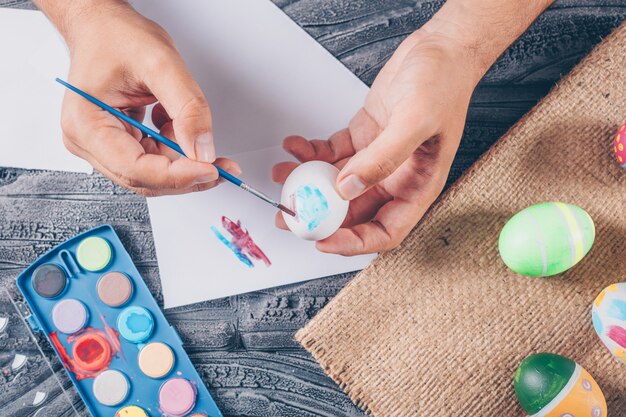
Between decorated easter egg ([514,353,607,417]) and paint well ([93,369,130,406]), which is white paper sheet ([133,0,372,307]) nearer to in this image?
paint well ([93,369,130,406])

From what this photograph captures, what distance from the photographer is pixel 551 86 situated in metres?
0.87

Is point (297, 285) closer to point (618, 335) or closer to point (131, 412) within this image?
point (131, 412)

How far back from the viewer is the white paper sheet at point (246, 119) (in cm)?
87

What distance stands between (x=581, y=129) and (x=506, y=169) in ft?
0.43

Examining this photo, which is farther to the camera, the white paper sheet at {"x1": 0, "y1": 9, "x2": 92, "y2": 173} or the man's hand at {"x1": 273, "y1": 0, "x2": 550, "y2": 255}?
the white paper sheet at {"x1": 0, "y1": 9, "x2": 92, "y2": 173}

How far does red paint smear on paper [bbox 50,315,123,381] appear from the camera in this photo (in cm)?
85

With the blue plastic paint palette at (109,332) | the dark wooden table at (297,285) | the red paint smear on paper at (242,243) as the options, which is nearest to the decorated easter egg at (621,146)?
the dark wooden table at (297,285)

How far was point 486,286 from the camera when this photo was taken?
81 centimetres

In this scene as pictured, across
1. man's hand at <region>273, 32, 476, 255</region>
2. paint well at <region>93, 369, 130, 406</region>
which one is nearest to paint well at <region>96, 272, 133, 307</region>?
paint well at <region>93, 369, 130, 406</region>

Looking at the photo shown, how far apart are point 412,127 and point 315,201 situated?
0.51ft

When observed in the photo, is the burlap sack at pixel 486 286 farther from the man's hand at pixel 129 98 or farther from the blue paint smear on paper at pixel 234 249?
the man's hand at pixel 129 98

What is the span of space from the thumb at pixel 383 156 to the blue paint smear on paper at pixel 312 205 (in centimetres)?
5

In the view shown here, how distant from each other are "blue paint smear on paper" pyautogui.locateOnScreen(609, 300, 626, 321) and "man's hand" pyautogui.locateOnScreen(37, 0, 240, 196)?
0.54 m

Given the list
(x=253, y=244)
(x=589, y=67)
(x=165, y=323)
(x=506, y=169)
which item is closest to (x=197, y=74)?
(x=253, y=244)
